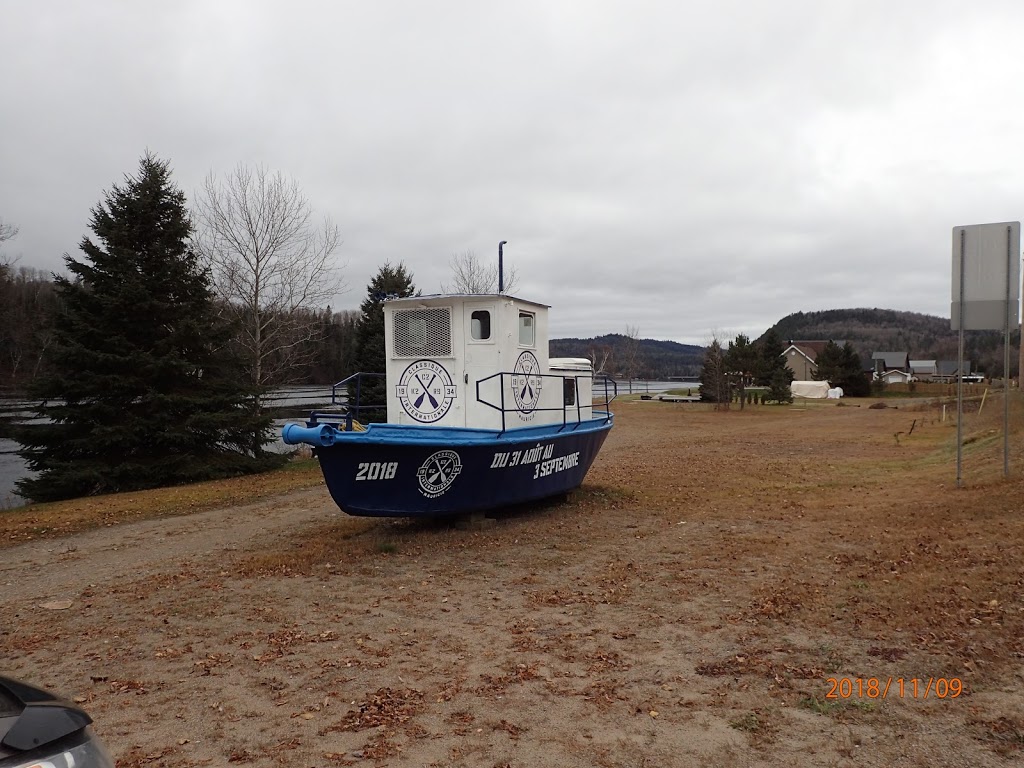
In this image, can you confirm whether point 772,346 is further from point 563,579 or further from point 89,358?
point 563,579

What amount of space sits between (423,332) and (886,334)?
18287 cm

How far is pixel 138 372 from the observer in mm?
17781

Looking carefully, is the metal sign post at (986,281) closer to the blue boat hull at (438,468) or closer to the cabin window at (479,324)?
the blue boat hull at (438,468)

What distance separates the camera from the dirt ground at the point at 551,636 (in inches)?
151

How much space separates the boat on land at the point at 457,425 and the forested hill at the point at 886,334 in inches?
4927

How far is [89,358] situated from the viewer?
56.9ft

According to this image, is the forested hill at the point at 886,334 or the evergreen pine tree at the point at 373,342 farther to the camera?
the forested hill at the point at 886,334

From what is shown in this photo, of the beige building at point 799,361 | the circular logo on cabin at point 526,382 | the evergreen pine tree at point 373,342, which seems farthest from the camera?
the beige building at point 799,361

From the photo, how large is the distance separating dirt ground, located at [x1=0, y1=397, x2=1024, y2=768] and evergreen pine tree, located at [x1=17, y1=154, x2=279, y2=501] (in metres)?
7.39

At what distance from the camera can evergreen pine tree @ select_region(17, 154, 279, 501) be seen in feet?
56.5

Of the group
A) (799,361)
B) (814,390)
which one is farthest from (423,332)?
(799,361)

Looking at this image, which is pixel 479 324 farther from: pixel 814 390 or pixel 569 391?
pixel 814 390

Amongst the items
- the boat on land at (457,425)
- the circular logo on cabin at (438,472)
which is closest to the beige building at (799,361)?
the boat on land at (457,425)
